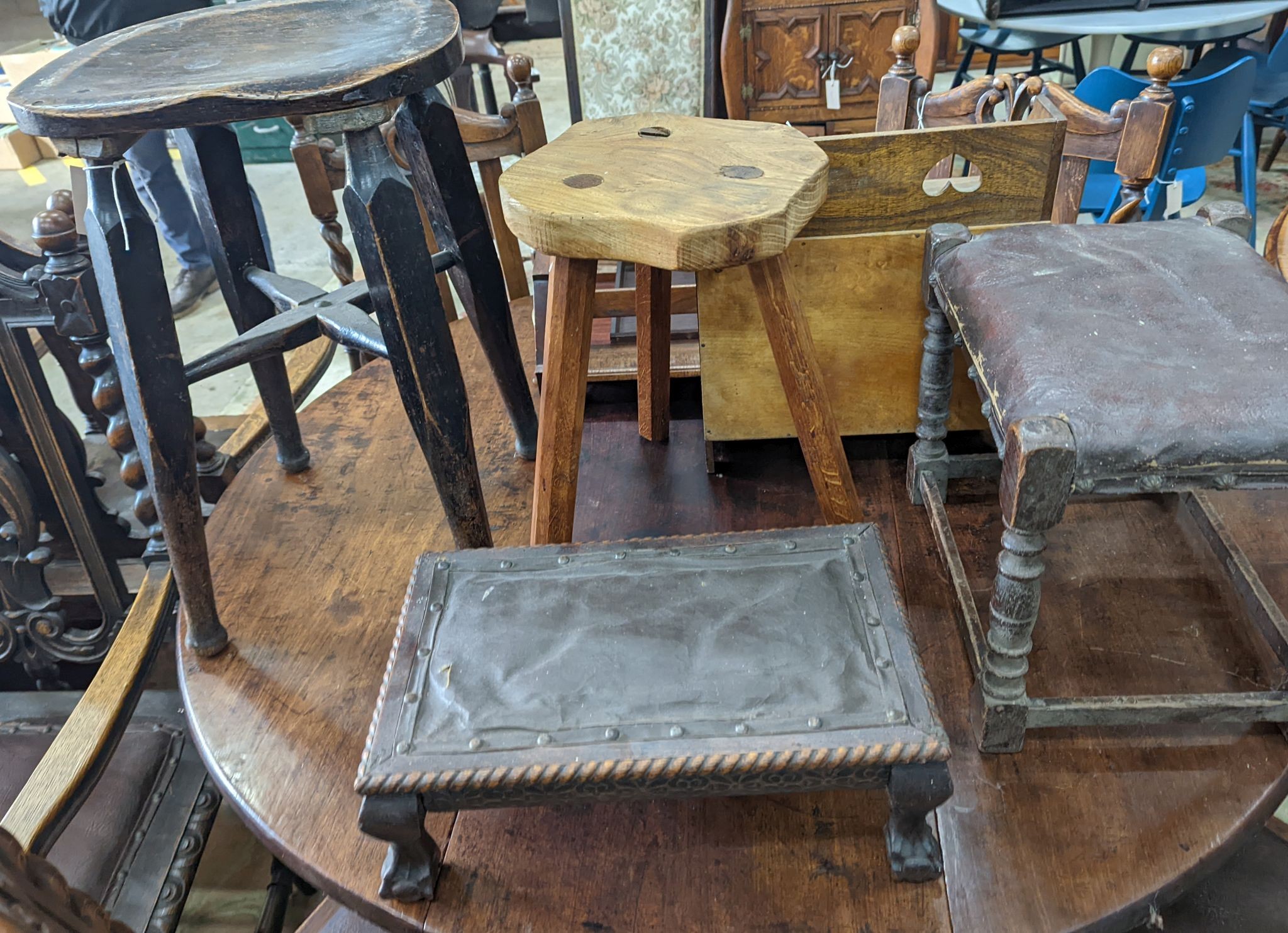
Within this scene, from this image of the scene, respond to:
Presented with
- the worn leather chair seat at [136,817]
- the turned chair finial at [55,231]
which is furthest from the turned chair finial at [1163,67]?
the worn leather chair seat at [136,817]

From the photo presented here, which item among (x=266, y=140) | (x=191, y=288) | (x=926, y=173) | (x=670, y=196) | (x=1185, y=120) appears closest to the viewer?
(x=670, y=196)

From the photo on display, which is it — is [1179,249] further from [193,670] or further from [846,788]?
[193,670]

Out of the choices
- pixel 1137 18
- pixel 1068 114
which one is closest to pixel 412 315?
pixel 1068 114

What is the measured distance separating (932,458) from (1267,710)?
477 mm

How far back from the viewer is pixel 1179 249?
0.98m

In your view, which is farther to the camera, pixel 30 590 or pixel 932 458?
pixel 30 590

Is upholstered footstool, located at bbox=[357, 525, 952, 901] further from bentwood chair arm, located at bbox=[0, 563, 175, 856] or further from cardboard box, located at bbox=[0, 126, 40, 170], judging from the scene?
cardboard box, located at bbox=[0, 126, 40, 170]

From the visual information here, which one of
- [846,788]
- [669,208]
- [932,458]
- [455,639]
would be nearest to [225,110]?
[669,208]

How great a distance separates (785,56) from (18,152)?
11.7ft

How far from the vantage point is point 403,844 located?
812 mm

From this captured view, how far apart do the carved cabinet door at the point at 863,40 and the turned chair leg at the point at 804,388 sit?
2.21 m

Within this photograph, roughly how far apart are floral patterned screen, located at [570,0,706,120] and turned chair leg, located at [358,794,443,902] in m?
2.26

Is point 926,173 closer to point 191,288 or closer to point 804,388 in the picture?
point 804,388

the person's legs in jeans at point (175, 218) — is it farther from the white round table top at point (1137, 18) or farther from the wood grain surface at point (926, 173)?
the white round table top at point (1137, 18)
